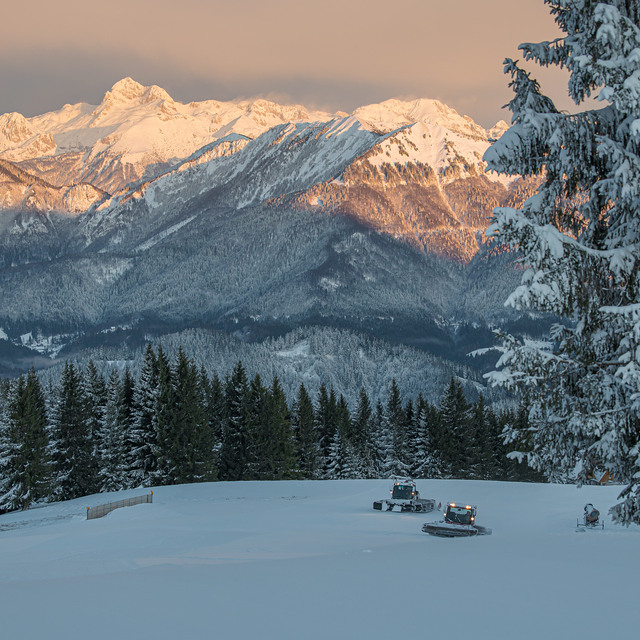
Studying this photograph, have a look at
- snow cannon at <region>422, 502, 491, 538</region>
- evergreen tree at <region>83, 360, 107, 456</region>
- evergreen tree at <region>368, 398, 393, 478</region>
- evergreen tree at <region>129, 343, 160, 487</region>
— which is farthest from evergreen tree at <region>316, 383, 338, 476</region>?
snow cannon at <region>422, 502, 491, 538</region>

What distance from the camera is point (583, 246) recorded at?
11.1 metres

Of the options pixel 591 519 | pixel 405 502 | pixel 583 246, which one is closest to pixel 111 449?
pixel 405 502

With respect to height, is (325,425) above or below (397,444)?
above

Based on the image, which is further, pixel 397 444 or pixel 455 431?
pixel 397 444

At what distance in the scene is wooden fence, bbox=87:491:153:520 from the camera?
36.8 m

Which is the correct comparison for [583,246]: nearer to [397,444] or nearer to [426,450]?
[426,450]

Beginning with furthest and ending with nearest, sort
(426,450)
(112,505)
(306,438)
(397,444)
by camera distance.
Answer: (306,438) → (397,444) → (426,450) → (112,505)

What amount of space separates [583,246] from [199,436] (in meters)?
51.2

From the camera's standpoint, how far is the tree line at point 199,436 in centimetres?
5507

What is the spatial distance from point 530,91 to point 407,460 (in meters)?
66.7

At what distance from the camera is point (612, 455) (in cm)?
1200

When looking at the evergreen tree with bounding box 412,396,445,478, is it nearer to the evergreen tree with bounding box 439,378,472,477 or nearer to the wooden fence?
the evergreen tree with bounding box 439,378,472,477

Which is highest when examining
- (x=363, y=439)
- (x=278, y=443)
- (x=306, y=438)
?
(x=278, y=443)

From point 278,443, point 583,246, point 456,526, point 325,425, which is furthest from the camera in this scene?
point 325,425
